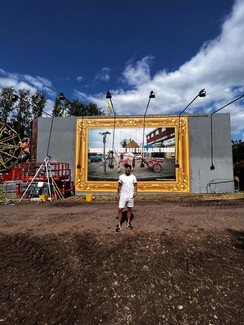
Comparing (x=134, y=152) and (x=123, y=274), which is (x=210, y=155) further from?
(x=123, y=274)

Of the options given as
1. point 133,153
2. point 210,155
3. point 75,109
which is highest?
point 75,109

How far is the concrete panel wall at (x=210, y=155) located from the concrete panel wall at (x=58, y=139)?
32.1 feet

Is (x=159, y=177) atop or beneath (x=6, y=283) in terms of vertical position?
atop

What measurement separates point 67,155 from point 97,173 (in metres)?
2.95

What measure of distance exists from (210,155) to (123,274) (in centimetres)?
1379

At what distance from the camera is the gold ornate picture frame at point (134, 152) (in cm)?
1527

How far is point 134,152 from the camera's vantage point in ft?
51.6

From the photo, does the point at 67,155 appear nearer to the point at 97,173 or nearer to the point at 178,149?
the point at 97,173

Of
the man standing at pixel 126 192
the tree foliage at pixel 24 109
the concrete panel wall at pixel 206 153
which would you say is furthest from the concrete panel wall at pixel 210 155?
the tree foliage at pixel 24 109

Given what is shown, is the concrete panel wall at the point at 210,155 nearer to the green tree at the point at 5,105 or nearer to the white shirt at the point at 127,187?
the white shirt at the point at 127,187

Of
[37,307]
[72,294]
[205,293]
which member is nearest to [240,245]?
[205,293]

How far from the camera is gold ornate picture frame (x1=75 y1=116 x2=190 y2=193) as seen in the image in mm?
15266

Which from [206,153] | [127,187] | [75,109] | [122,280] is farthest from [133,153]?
[75,109]

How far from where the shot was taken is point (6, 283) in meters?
3.29
